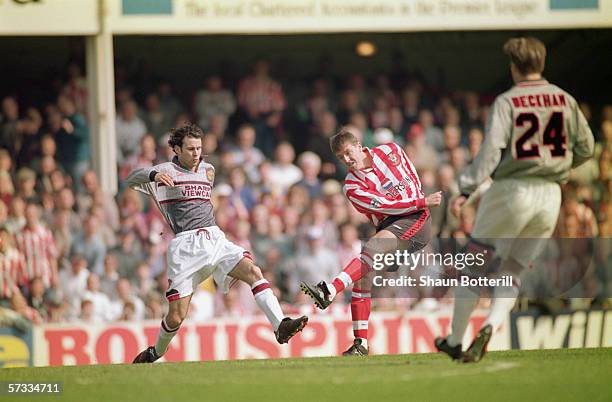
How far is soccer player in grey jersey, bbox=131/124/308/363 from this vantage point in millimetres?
10000

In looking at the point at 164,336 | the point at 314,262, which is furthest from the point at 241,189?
the point at 164,336

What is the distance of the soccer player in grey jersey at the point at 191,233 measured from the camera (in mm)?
10000

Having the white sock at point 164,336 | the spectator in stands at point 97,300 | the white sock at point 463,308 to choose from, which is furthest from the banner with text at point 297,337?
the white sock at point 463,308

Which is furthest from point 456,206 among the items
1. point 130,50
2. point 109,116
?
point 130,50

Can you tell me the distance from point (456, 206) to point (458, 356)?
1.28m

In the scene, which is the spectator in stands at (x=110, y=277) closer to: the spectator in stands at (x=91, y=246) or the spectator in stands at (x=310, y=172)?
the spectator in stands at (x=91, y=246)

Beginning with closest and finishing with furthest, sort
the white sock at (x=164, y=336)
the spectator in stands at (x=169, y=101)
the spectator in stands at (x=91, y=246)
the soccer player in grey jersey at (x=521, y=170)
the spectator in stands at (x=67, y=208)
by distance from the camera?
the soccer player in grey jersey at (x=521, y=170)
the white sock at (x=164, y=336)
the spectator in stands at (x=91, y=246)
the spectator in stands at (x=67, y=208)
the spectator in stands at (x=169, y=101)

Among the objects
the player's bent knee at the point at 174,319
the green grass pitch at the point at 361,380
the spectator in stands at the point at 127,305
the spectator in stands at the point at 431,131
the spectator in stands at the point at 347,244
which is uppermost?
the spectator in stands at the point at 431,131

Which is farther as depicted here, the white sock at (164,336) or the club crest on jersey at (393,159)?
the white sock at (164,336)

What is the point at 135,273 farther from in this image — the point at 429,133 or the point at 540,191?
the point at 540,191

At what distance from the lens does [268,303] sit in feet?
33.0

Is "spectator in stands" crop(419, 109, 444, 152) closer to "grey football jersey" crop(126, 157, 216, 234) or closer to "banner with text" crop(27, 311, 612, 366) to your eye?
"banner with text" crop(27, 311, 612, 366)

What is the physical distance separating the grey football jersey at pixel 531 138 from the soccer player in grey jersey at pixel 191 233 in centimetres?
204

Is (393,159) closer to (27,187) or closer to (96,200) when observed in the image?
(96,200)
